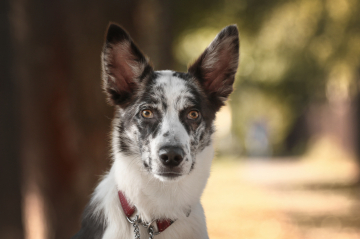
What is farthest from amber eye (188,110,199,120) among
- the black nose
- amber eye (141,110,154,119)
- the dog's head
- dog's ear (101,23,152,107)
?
dog's ear (101,23,152,107)

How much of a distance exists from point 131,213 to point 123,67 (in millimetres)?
1282

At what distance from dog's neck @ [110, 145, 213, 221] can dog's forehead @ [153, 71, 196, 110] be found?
55cm

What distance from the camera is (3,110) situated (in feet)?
19.9

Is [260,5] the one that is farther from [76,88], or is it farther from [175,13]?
[76,88]

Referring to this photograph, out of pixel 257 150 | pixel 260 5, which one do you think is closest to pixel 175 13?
pixel 260 5

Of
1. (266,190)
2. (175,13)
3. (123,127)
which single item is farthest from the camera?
(266,190)

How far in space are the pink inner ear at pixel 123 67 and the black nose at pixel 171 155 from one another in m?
0.86

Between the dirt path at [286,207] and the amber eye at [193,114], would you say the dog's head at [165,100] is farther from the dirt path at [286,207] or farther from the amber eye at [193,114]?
the dirt path at [286,207]

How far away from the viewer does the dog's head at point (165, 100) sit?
10.3 ft

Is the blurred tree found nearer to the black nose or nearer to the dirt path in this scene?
the black nose

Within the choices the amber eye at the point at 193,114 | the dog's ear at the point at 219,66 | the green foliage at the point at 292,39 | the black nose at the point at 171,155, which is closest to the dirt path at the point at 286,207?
the green foliage at the point at 292,39

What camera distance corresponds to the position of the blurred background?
5.47 metres

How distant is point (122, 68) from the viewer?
140 inches

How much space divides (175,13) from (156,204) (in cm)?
712
